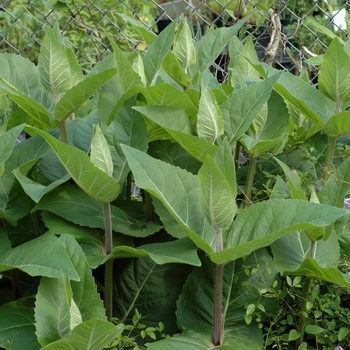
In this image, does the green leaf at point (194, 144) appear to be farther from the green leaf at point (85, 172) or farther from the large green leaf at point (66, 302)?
the large green leaf at point (66, 302)

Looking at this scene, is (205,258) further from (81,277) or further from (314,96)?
(314,96)

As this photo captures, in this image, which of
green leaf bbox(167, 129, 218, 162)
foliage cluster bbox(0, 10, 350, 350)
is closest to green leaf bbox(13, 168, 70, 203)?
foliage cluster bbox(0, 10, 350, 350)

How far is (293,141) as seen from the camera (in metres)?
1.54

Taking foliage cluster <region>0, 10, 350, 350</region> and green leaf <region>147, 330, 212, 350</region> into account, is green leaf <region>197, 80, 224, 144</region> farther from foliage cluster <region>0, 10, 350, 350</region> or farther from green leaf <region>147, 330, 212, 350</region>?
green leaf <region>147, 330, 212, 350</region>

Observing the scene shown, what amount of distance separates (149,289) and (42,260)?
34cm

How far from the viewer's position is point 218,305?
1158mm

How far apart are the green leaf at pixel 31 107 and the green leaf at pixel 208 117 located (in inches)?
13.0

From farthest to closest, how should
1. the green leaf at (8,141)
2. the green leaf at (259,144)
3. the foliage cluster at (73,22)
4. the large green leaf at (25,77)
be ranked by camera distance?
1. the foliage cluster at (73,22)
2. the large green leaf at (25,77)
3. the green leaf at (259,144)
4. the green leaf at (8,141)

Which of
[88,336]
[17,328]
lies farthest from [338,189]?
[17,328]

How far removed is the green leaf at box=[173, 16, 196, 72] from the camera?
5.05 feet

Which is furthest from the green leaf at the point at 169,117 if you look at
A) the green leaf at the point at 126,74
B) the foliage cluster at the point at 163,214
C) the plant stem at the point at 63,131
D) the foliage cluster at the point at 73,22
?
the foliage cluster at the point at 73,22

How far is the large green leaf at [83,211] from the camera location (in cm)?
124

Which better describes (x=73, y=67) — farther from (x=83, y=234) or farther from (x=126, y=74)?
(x=83, y=234)

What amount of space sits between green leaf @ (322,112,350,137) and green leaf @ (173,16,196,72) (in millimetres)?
392
